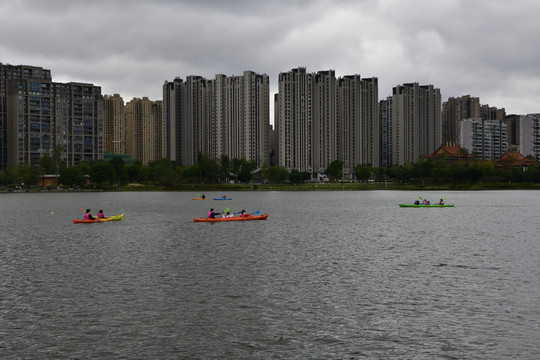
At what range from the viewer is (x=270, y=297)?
28.1 m

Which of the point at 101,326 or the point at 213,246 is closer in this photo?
the point at 101,326

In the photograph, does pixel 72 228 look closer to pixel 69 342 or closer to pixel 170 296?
pixel 170 296

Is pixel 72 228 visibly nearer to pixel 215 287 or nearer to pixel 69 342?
pixel 215 287

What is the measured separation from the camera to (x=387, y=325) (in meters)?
22.9

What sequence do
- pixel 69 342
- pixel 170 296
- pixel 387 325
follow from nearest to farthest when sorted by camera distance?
pixel 69 342 → pixel 387 325 → pixel 170 296

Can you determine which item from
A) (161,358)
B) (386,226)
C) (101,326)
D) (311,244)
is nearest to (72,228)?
(311,244)

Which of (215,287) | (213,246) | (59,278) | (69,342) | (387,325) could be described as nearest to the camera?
(69,342)

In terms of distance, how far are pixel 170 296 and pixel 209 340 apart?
801 cm

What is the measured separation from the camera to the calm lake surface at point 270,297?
20.3m

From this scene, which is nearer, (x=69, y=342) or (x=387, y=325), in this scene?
(x=69, y=342)

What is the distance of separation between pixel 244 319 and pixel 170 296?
20.6 ft

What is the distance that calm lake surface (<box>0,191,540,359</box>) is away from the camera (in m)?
20.3

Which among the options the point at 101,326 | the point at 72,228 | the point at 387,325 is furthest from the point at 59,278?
the point at 72,228

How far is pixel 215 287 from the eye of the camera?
3073cm
